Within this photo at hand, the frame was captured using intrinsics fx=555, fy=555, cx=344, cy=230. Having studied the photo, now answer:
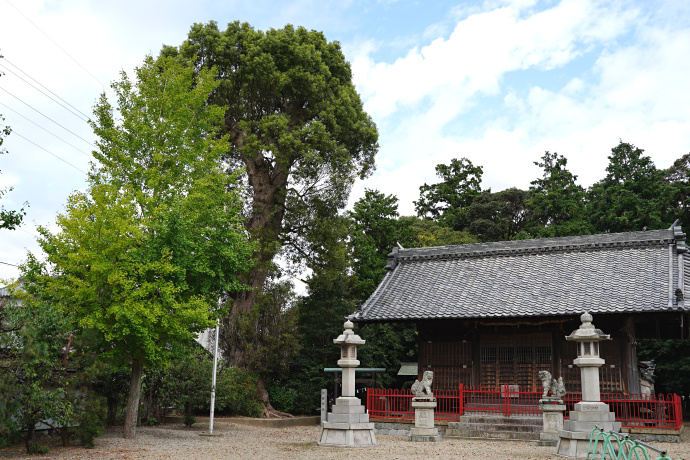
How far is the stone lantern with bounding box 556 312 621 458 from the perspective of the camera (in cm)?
1143

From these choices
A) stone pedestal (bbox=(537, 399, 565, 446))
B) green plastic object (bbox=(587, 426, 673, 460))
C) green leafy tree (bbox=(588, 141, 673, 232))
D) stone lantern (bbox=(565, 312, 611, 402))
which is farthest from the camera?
green leafy tree (bbox=(588, 141, 673, 232))

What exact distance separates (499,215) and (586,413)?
34439 mm

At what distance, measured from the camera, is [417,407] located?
1586 centimetres

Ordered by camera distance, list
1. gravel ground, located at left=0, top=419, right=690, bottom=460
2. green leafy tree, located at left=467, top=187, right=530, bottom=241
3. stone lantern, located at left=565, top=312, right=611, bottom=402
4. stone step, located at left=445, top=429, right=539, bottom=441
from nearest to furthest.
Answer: gravel ground, located at left=0, top=419, right=690, bottom=460, stone lantern, located at left=565, top=312, right=611, bottom=402, stone step, located at left=445, top=429, right=539, bottom=441, green leafy tree, located at left=467, top=187, right=530, bottom=241

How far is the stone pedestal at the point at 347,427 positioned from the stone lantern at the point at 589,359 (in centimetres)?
513

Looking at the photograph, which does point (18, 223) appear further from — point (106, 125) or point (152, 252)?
point (106, 125)

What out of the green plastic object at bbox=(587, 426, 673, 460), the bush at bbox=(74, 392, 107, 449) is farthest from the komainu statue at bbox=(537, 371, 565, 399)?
the bush at bbox=(74, 392, 107, 449)

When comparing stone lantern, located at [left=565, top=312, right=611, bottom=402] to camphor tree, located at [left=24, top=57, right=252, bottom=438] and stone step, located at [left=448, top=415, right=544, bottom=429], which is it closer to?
stone step, located at [left=448, top=415, right=544, bottom=429]

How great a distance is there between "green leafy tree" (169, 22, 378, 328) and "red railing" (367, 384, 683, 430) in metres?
8.48

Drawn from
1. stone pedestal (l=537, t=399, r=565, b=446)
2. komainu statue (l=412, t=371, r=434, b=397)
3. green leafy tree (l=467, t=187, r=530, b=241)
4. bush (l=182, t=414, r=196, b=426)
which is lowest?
bush (l=182, t=414, r=196, b=426)

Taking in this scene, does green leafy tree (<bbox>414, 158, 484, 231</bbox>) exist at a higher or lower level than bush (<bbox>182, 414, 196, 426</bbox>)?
higher

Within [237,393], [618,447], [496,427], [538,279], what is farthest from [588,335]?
[237,393]

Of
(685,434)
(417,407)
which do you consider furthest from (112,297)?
(685,434)

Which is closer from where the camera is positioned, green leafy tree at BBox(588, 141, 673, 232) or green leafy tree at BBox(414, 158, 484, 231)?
green leafy tree at BBox(588, 141, 673, 232)
